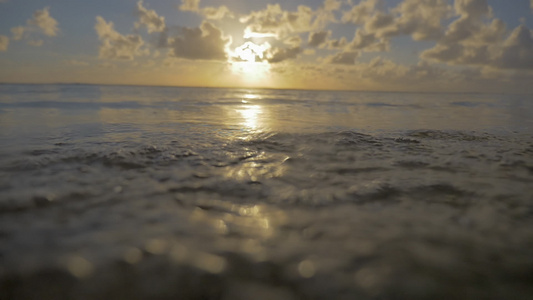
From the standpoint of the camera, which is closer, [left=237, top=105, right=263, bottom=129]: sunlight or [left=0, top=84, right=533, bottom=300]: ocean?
[left=0, top=84, right=533, bottom=300]: ocean

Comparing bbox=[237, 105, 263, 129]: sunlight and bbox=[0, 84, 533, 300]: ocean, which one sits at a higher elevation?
bbox=[237, 105, 263, 129]: sunlight

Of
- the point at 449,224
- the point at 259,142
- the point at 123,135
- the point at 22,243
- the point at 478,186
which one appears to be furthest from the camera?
the point at 123,135

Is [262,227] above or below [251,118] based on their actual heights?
below

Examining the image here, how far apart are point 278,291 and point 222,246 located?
0.63 m

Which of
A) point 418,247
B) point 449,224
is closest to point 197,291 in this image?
point 418,247

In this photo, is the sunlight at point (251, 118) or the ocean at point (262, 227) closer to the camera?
the ocean at point (262, 227)

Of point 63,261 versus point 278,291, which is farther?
point 63,261

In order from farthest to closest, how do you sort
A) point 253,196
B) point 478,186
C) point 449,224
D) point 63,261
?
point 478,186, point 253,196, point 449,224, point 63,261

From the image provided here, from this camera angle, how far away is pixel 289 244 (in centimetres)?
219

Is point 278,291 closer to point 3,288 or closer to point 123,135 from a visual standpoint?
point 3,288

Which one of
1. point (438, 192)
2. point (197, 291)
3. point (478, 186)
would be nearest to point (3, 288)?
point (197, 291)

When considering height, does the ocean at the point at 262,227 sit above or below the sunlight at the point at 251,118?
below

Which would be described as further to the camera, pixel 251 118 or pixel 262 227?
pixel 251 118

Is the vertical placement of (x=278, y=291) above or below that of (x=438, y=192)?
below
